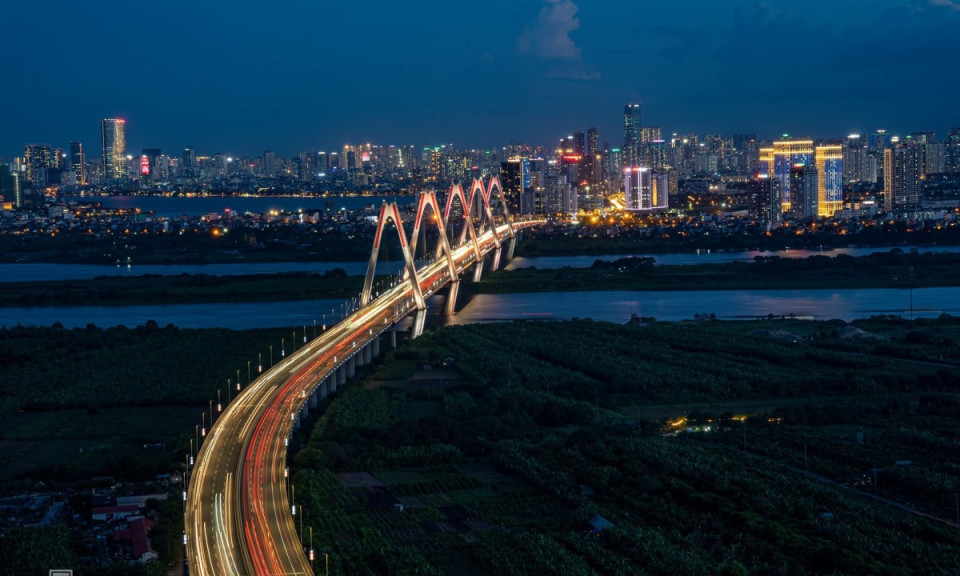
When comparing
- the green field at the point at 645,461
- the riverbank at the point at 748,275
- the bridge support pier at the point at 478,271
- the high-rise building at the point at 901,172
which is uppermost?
the high-rise building at the point at 901,172

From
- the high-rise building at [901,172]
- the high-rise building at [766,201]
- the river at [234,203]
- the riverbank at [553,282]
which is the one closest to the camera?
the riverbank at [553,282]

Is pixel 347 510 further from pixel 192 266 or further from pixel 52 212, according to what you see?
pixel 52 212

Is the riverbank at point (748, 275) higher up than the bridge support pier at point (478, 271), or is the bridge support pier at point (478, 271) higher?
the bridge support pier at point (478, 271)

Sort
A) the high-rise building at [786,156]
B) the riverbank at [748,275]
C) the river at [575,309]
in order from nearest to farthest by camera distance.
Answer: the river at [575,309], the riverbank at [748,275], the high-rise building at [786,156]

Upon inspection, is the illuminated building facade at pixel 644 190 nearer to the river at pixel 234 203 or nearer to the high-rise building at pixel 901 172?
the high-rise building at pixel 901 172

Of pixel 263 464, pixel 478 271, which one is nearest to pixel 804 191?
pixel 478 271

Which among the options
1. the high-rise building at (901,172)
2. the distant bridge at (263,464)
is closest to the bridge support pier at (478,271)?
the distant bridge at (263,464)

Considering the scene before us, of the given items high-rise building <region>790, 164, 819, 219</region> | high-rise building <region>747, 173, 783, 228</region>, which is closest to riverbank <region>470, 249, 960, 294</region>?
high-rise building <region>747, 173, 783, 228</region>

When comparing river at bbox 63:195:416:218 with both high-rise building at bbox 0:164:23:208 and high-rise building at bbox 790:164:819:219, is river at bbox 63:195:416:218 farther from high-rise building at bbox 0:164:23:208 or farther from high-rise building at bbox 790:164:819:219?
high-rise building at bbox 790:164:819:219
